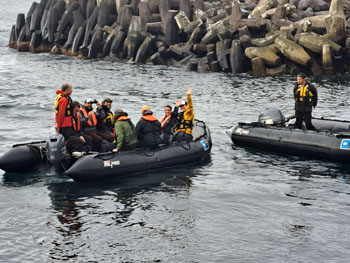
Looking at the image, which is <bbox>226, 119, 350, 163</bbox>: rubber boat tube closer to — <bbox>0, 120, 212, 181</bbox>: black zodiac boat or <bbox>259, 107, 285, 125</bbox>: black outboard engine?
<bbox>259, 107, 285, 125</bbox>: black outboard engine

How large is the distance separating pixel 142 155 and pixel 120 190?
1.54m

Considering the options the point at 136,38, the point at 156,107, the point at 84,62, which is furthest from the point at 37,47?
the point at 156,107

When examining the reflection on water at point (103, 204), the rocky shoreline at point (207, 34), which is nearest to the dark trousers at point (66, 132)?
the reflection on water at point (103, 204)

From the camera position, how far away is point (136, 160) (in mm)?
17000

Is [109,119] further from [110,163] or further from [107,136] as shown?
[110,163]

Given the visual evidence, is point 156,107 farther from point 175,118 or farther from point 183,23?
point 183,23

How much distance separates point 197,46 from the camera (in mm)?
40844

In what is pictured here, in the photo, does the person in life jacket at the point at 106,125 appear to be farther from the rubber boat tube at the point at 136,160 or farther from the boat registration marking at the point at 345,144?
the boat registration marking at the point at 345,144

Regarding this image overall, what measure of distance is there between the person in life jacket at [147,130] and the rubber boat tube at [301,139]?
13.4ft

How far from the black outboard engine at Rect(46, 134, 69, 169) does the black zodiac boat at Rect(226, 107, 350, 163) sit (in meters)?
6.75

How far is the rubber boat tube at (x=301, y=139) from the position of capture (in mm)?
18359

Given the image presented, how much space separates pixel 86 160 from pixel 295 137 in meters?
6.79

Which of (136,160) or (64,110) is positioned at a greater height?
(64,110)

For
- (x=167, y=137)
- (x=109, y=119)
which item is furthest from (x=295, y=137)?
(x=109, y=119)
